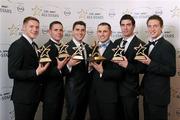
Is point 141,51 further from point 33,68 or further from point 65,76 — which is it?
point 33,68

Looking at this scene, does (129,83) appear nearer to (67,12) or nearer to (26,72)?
(26,72)

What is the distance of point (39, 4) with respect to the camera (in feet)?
11.2

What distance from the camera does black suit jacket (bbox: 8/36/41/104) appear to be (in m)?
2.44

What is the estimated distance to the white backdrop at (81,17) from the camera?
3.14 m

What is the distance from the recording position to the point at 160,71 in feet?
8.14

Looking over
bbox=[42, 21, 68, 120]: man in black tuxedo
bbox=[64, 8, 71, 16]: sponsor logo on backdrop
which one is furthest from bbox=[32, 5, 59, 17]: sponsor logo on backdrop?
bbox=[42, 21, 68, 120]: man in black tuxedo

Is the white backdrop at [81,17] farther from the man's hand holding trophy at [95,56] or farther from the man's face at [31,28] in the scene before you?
the man's hand holding trophy at [95,56]

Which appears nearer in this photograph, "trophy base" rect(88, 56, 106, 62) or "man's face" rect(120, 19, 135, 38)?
"trophy base" rect(88, 56, 106, 62)

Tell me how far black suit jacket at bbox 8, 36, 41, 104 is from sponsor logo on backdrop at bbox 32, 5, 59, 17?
3.15 feet

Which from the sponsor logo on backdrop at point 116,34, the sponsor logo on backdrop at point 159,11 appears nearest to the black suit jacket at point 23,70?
the sponsor logo on backdrop at point 116,34

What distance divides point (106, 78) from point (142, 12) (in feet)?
4.00

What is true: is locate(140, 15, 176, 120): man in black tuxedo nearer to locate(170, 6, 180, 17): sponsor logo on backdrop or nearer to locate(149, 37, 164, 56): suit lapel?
locate(149, 37, 164, 56): suit lapel

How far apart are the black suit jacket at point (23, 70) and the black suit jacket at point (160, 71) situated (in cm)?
100

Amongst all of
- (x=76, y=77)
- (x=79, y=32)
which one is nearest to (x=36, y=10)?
(x=79, y=32)
